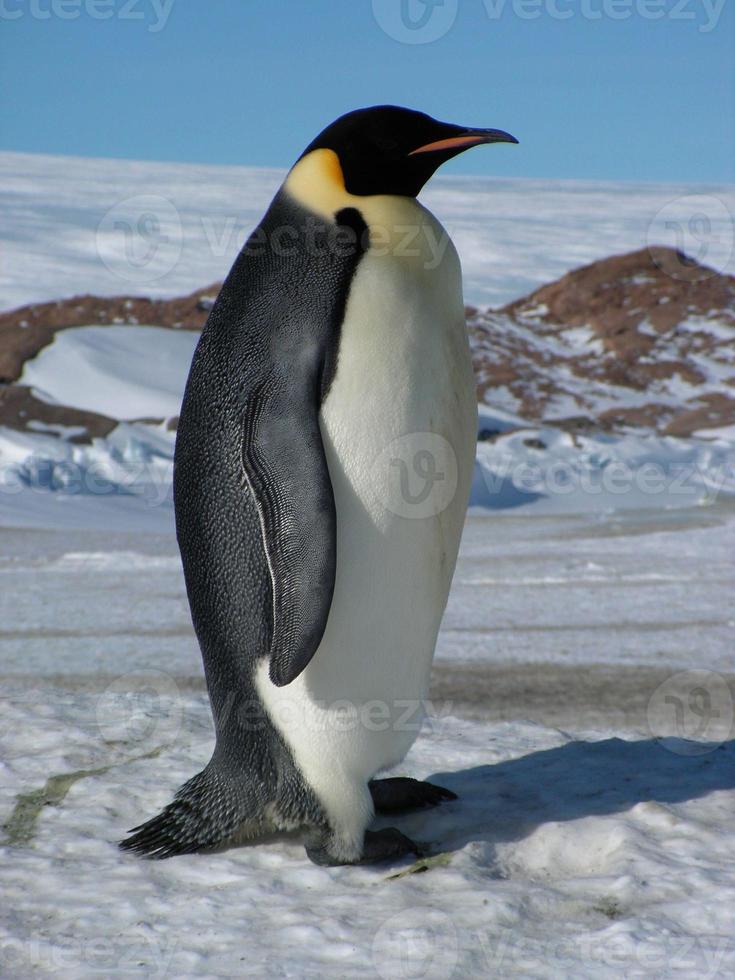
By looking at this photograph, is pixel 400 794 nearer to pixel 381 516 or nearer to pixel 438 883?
pixel 438 883

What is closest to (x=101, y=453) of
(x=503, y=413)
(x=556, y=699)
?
(x=503, y=413)

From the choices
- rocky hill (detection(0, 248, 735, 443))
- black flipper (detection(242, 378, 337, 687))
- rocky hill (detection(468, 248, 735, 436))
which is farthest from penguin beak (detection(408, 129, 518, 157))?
rocky hill (detection(468, 248, 735, 436))

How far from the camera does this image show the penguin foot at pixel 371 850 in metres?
2.39

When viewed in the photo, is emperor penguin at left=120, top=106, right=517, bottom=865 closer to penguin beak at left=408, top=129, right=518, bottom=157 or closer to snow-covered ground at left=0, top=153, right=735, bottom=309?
penguin beak at left=408, top=129, right=518, bottom=157

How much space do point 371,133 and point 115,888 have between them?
1597mm

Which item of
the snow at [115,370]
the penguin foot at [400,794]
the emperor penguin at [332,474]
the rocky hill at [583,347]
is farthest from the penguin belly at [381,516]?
the snow at [115,370]

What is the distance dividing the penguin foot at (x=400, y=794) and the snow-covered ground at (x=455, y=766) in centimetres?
4

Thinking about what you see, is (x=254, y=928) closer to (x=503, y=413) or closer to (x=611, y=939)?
(x=611, y=939)

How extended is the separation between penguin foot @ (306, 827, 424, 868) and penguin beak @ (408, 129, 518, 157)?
4.68 ft

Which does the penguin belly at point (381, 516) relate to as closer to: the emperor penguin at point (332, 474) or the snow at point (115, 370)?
the emperor penguin at point (332, 474)

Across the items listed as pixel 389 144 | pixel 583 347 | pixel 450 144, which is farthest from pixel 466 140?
pixel 583 347

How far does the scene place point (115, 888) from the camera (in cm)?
225

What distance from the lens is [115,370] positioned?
15.6 m

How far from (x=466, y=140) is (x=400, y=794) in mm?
1465
